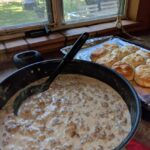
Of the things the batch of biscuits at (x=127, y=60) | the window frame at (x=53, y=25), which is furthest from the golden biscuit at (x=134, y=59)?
the window frame at (x=53, y=25)

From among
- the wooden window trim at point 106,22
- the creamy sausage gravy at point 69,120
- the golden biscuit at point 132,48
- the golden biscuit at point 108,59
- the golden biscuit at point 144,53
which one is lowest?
the creamy sausage gravy at point 69,120

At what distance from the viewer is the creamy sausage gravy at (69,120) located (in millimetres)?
511

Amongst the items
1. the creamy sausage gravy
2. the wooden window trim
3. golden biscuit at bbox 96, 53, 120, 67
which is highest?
the wooden window trim

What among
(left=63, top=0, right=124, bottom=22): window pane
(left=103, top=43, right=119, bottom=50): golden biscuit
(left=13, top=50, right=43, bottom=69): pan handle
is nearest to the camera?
(left=13, top=50, right=43, bottom=69): pan handle

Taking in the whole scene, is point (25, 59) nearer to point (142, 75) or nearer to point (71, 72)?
point (71, 72)

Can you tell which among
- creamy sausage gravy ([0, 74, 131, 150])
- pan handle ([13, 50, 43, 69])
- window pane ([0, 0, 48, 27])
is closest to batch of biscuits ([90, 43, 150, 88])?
creamy sausage gravy ([0, 74, 131, 150])

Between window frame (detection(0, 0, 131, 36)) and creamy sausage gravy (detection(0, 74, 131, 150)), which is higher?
window frame (detection(0, 0, 131, 36))

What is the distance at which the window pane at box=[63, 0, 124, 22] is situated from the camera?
3.47ft

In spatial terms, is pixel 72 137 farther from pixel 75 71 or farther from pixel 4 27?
pixel 4 27

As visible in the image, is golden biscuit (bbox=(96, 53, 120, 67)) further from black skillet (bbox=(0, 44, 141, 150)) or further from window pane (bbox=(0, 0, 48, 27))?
window pane (bbox=(0, 0, 48, 27))

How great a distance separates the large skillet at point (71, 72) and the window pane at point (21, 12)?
42 cm

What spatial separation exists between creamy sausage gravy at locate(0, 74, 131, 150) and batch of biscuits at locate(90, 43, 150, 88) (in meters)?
0.11

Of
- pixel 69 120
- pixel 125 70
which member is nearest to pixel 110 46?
pixel 125 70

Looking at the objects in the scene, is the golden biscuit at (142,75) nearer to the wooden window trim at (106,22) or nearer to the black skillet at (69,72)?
the black skillet at (69,72)
